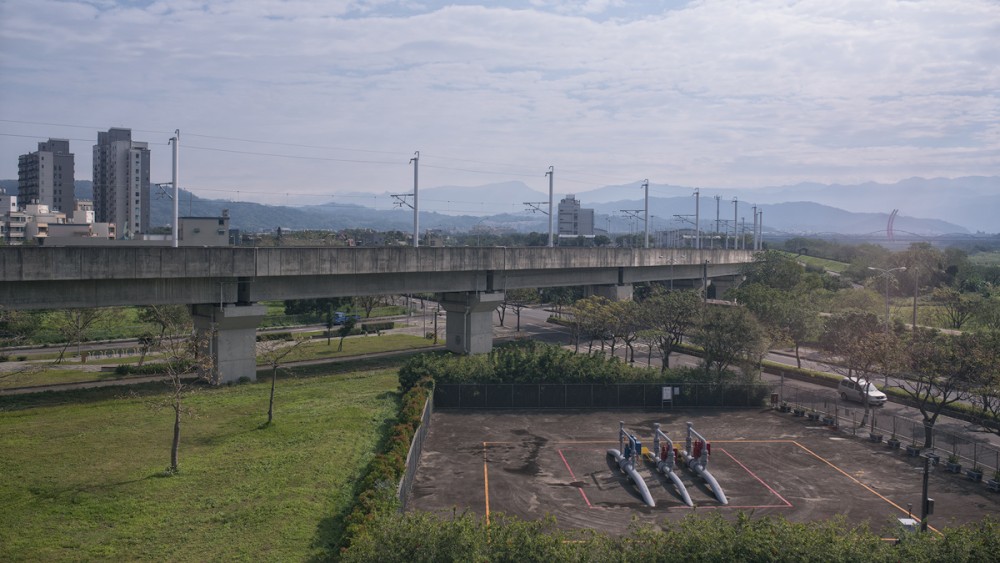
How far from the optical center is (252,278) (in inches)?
1460

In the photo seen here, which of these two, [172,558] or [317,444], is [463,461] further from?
[172,558]

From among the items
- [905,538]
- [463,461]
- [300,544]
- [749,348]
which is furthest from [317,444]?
[749,348]

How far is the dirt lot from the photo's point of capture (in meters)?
21.9

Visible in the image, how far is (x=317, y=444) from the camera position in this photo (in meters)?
25.7

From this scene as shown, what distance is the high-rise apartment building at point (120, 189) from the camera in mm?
112444

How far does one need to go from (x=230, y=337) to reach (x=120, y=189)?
297ft

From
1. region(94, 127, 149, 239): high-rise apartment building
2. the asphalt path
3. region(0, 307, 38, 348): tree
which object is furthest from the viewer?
region(94, 127, 149, 239): high-rise apartment building

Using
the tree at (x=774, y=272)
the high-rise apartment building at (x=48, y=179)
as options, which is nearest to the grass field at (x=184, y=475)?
the tree at (x=774, y=272)

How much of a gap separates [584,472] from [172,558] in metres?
13.9

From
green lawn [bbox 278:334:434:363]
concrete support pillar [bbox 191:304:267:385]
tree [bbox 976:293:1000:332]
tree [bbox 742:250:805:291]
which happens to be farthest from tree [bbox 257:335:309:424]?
tree [bbox 742:250:805:291]

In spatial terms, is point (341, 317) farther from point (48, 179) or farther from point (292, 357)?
point (48, 179)

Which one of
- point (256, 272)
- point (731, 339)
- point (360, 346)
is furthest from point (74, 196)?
point (731, 339)

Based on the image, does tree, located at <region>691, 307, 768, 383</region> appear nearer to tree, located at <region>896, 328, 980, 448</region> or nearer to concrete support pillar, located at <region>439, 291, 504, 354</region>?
tree, located at <region>896, 328, 980, 448</region>

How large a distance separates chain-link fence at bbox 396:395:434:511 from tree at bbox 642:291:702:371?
17993 millimetres
